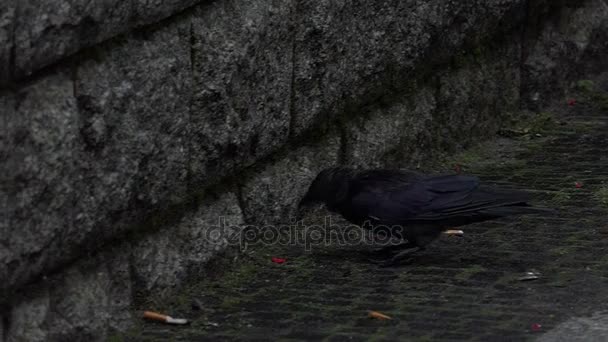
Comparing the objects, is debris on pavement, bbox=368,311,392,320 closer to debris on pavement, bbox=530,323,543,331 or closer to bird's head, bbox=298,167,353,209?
debris on pavement, bbox=530,323,543,331

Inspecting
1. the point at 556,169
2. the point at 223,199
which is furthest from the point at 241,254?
the point at 556,169

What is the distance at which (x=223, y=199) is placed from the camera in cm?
554

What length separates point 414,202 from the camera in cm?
561

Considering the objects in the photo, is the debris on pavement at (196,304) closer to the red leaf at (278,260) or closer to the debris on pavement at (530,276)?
the red leaf at (278,260)

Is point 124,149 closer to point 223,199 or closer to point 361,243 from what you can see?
point 223,199

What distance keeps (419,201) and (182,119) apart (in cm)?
114

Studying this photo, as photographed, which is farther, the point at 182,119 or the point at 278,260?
the point at 278,260

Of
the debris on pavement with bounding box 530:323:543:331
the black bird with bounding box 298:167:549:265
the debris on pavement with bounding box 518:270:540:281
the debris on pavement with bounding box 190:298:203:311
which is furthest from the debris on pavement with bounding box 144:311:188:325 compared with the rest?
the debris on pavement with bounding box 518:270:540:281

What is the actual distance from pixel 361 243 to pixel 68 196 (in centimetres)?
189

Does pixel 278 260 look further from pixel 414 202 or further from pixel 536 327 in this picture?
pixel 536 327

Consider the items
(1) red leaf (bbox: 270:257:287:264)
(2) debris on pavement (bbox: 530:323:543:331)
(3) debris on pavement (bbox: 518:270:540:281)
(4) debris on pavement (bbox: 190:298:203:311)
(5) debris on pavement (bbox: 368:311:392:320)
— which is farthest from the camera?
(1) red leaf (bbox: 270:257:287:264)
